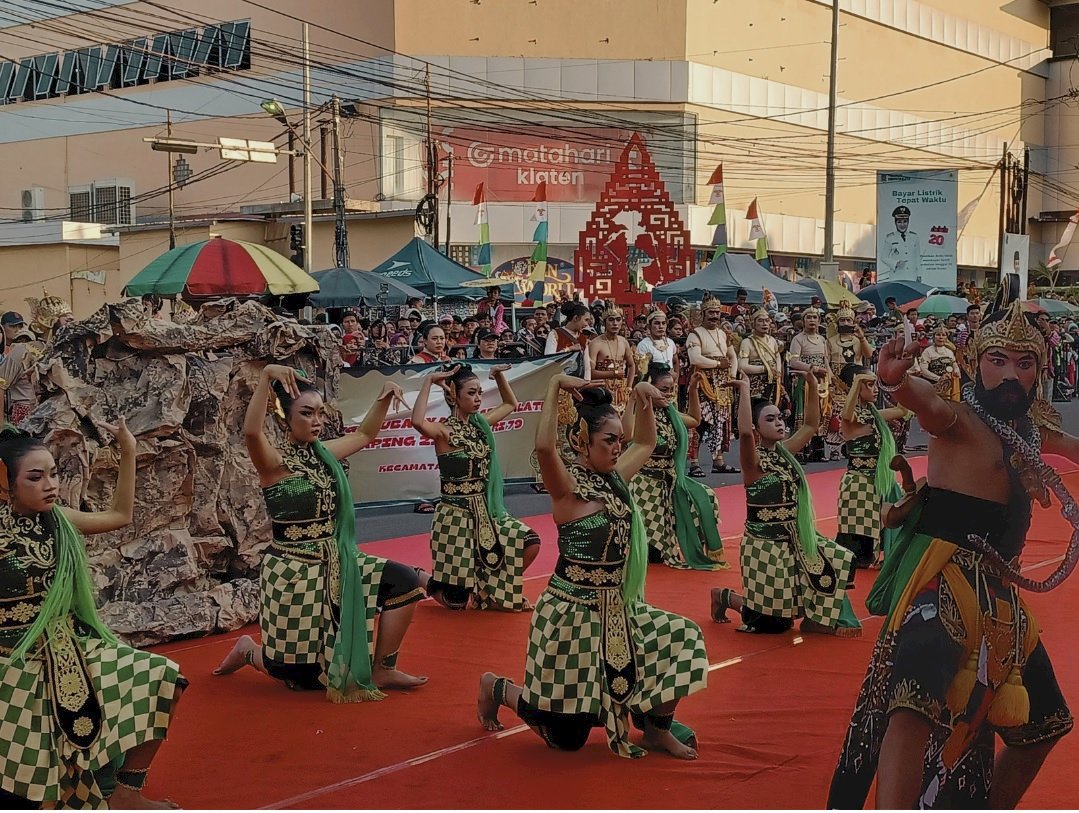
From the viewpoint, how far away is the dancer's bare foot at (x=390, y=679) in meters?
5.83

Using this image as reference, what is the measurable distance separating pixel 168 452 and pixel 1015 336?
4.97 m

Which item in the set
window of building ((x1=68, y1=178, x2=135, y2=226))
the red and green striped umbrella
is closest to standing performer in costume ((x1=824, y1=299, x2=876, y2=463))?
the red and green striped umbrella

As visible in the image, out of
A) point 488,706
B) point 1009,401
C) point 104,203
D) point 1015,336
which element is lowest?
A: point 488,706

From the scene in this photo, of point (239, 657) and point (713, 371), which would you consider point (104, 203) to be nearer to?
point (713, 371)

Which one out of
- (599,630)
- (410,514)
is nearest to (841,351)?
(410,514)

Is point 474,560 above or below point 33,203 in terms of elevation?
below

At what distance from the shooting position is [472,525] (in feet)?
24.5

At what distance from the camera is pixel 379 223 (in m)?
27.6

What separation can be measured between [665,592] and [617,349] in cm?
401

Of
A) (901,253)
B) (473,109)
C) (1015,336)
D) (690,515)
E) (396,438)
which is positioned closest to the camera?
(1015,336)

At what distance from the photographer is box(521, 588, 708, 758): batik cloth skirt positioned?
4816 millimetres

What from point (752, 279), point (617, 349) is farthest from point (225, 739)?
point (752, 279)

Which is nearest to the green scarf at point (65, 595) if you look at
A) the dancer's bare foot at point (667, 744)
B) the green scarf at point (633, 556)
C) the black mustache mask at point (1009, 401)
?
the green scarf at point (633, 556)

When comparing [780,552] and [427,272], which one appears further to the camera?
[427,272]
